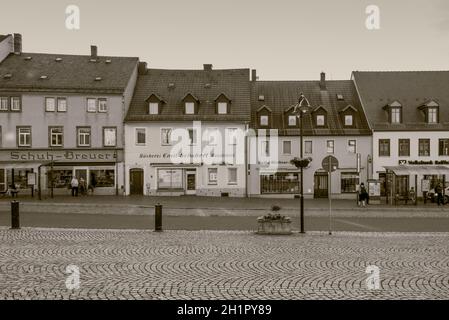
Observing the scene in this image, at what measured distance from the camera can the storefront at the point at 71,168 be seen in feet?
143

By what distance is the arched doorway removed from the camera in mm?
44969

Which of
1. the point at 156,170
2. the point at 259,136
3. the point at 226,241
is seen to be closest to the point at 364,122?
the point at 259,136

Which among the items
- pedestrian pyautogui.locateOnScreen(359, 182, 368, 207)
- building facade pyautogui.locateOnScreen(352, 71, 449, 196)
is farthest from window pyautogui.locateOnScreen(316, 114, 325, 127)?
pedestrian pyautogui.locateOnScreen(359, 182, 368, 207)

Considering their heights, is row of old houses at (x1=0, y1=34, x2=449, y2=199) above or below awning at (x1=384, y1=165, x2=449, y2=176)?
above

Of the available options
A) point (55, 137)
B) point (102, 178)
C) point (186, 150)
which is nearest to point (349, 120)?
point (186, 150)

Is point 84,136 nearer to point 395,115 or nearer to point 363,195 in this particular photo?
point 363,195

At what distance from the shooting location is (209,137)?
1757 inches

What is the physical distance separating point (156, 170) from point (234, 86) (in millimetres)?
10399

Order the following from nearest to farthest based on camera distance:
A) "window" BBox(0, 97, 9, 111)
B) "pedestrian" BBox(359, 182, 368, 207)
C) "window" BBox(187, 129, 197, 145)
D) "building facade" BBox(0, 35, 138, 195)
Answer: "pedestrian" BBox(359, 182, 368, 207) → "window" BBox(0, 97, 9, 111) → "building facade" BBox(0, 35, 138, 195) → "window" BBox(187, 129, 197, 145)

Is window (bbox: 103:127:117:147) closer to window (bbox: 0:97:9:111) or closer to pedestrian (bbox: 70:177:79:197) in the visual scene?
pedestrian (bbox: 70:177:79:197)

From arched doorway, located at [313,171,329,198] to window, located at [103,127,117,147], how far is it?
16.8m

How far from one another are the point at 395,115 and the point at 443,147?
4.63m
